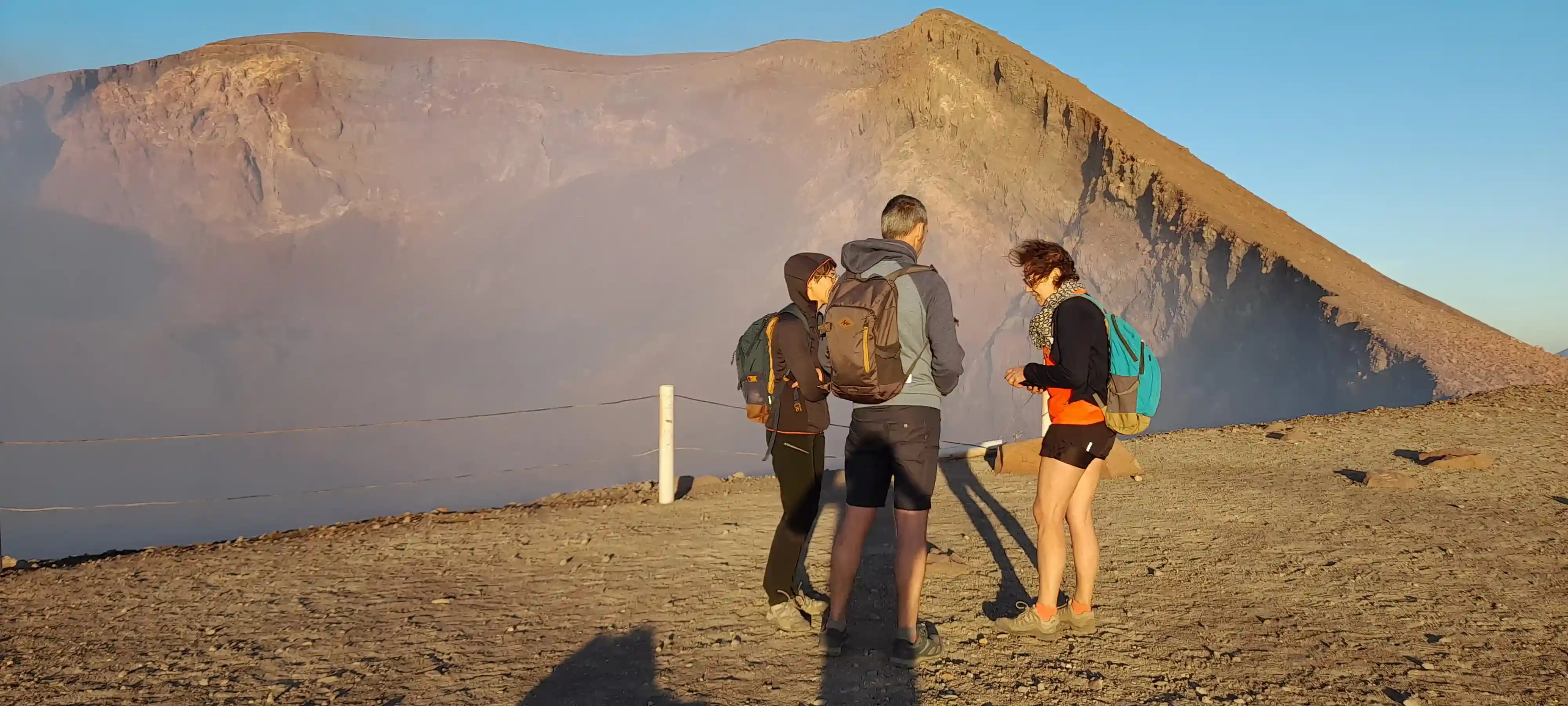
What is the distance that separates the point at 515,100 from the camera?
52.9 m

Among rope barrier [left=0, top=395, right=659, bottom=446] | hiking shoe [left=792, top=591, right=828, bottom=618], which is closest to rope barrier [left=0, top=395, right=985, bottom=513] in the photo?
rope barrier [left=0, top=395, right=659, bottom=446]

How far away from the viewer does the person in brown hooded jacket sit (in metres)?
3.53

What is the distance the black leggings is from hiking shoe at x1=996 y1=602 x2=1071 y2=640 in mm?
943

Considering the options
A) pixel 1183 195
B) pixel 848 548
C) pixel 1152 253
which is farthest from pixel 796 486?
pixel 1152 253

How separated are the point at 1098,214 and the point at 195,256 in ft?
158

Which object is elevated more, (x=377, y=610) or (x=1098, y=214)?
(x=1098, y=214)

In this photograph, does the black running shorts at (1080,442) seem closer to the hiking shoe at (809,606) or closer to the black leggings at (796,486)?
the black leggings at (796,486)

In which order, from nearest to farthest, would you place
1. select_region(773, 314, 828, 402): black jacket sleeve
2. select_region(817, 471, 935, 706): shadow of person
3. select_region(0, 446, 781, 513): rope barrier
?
1. select_region(817, 471, 935, 706): shadow of person
2. select_region(773, 314, 828, 402): black jacket sleeve
3. select_region(0, 446, 781, 513): rope barrier

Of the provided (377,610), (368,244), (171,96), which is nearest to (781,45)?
(368,244)

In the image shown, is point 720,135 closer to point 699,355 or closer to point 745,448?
point 699,355

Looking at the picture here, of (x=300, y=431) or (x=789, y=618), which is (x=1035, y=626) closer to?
(x=789, y=618)

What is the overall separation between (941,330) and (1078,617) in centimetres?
148

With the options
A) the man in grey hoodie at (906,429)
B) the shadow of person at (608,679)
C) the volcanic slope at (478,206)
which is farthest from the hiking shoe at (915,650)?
the volcanic slope at (478,206)

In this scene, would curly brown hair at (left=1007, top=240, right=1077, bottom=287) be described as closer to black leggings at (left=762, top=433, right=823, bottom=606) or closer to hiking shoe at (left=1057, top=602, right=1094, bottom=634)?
black leggings at (left=762, top=433, right=823, bottom=606)
